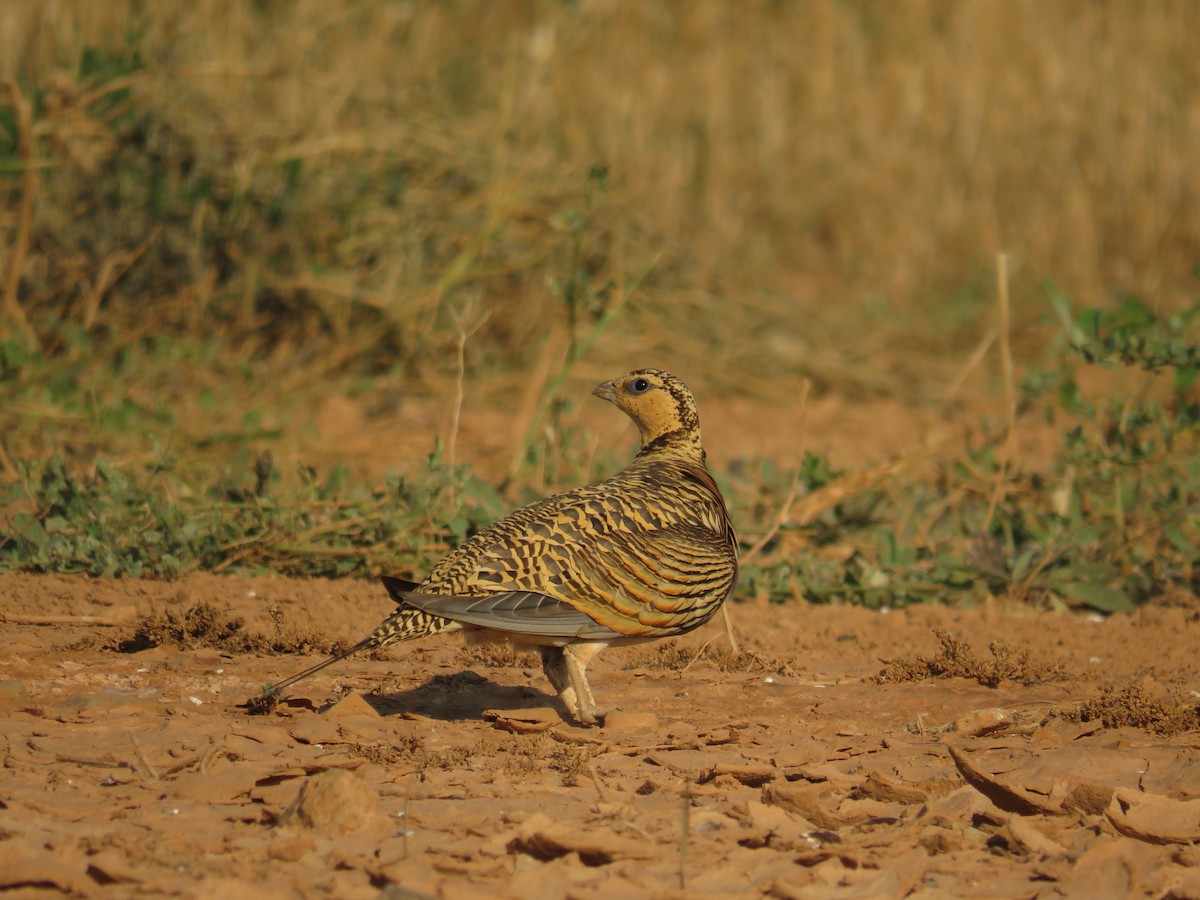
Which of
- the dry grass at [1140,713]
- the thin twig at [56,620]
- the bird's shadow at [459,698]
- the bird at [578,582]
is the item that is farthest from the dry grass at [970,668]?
the thin twig at [56,620]

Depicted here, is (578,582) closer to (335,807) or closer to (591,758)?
(591,758)

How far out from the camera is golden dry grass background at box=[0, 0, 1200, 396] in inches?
344

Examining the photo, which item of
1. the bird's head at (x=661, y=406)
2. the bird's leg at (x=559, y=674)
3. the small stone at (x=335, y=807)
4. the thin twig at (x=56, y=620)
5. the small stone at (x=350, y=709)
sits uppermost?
the bird's head at (x=661, y=406)

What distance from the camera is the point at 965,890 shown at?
313 centimetres

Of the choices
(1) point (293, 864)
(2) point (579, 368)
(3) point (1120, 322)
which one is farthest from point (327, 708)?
(2) point (579, 368)

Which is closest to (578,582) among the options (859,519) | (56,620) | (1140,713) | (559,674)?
(559,674)

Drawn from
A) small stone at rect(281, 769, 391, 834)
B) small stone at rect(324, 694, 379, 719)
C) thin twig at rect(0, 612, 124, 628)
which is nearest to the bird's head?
small stone at rect(324, 694, 379, 719)

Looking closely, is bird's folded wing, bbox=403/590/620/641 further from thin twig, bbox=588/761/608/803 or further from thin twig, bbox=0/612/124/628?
thin twig, bbox=0/612/124/628

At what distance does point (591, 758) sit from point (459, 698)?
0.76 metres

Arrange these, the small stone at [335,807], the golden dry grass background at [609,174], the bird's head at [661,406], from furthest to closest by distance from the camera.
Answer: the golden dry grass background at [609,174]
the bird's head at [661,406]
the small stone at [335,807]

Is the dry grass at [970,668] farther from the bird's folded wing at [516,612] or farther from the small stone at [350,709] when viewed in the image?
the small stone at [350,709]

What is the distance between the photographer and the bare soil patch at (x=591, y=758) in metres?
3.14

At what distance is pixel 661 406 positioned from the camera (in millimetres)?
5207

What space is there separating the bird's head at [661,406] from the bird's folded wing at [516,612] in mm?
1180
